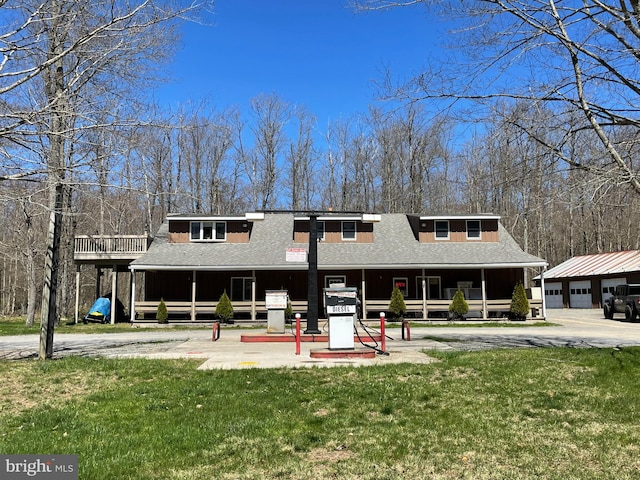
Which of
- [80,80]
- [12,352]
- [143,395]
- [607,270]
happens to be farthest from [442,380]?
[607,270]

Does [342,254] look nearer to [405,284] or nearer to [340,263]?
[340,263]

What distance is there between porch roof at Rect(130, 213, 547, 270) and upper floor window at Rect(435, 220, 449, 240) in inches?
18.2

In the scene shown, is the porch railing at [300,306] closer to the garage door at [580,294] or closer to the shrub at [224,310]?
the shrub at [224,310]

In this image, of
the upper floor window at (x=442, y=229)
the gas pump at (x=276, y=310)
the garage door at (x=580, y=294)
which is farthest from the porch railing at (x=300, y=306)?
the garage door at (x=580, y=294)

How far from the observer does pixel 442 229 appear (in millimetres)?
28594

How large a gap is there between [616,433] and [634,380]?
8.63 ft

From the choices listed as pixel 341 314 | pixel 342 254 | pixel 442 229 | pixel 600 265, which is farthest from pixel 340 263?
pixel 600 265

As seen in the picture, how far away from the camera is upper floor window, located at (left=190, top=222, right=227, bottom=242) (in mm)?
28297

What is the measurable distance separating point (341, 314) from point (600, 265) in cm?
3285

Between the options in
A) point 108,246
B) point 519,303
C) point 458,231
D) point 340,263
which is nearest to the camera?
point 519,303

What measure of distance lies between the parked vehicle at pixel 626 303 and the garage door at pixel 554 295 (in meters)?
15.0

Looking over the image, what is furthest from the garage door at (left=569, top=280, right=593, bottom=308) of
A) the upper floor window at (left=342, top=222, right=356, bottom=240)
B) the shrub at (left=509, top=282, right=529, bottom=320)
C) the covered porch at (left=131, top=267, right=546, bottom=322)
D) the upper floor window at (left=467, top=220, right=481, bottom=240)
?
the upper floor window at (left=342, top=222, right=356, bottom=240)

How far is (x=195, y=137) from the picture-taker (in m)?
40.0

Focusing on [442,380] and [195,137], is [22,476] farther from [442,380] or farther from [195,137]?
[195,137]
